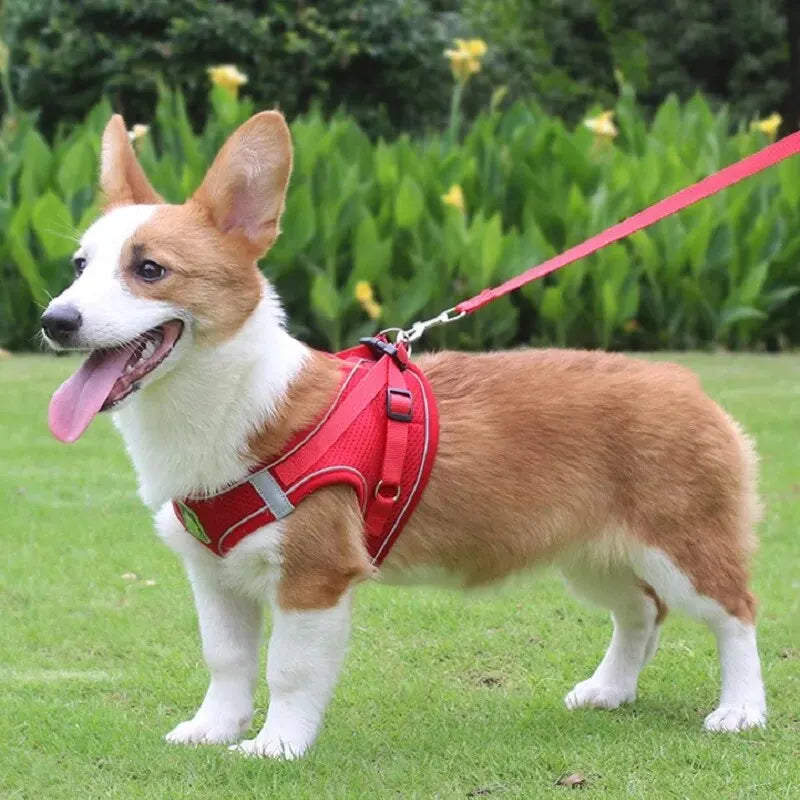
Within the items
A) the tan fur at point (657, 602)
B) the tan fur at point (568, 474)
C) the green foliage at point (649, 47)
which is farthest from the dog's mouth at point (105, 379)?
the green foliage at point (649, 47)

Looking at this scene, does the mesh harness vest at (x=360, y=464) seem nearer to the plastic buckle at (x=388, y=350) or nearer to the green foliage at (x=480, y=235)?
the plastic buckle at (x=388, y=350)

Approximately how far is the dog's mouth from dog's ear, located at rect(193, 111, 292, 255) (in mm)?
371

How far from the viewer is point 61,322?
3.55m

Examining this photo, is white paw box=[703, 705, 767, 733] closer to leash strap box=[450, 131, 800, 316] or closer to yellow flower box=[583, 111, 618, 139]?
leash strap box=[450, 131, 800, 316]

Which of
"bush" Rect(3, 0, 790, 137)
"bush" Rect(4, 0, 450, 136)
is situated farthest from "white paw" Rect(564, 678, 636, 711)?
"bush" Rect(4, 0, 450, 136)

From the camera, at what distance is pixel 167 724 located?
14.3 ft

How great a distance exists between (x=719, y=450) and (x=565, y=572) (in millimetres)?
674

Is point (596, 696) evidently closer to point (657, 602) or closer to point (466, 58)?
point (657, 602)

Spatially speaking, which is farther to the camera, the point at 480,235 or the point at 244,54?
the point at 244,54

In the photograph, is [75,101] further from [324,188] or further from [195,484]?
[195,484]

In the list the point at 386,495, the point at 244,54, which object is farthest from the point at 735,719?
the point at 244,54

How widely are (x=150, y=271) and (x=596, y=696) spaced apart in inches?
79.5

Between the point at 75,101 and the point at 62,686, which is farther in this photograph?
the point at 75,101

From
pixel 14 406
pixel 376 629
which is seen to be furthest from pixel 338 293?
pixel 376 629
